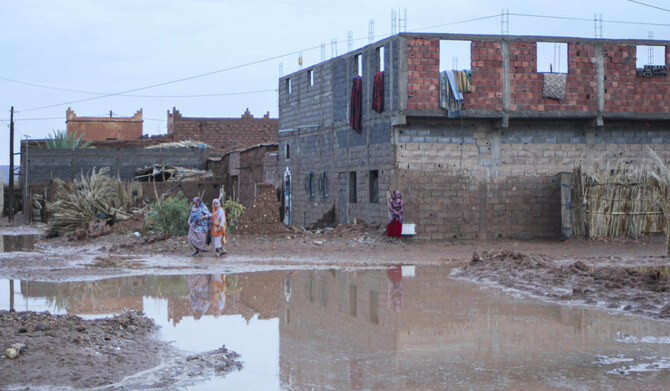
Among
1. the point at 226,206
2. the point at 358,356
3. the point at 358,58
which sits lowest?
the point at 358,356

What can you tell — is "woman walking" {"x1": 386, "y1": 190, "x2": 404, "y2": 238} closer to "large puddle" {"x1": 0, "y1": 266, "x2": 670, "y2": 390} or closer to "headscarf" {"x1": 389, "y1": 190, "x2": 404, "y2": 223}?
"headscarf" {"x1": 389, "y1": 190, "x2": 404, "y2": 223}

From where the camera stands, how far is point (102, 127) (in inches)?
2179

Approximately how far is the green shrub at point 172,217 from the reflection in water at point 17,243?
3.60 meters

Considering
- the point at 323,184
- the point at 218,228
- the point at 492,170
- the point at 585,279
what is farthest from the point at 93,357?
the point at 323,184

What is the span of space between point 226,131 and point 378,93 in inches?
1012

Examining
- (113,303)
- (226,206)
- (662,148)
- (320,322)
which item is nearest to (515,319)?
(320,322)

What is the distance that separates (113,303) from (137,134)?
4684 centimetres

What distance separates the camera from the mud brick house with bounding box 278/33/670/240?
2119cm

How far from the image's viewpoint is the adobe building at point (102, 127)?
5503 cm

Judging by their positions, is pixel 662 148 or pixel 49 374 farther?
pixel 662 148

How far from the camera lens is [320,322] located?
32.5 ft

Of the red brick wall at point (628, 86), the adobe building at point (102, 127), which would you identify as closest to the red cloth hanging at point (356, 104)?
the red brick wall at point (628, 86)

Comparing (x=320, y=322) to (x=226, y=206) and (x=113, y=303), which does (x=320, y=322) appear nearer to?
(x=113, y=303)

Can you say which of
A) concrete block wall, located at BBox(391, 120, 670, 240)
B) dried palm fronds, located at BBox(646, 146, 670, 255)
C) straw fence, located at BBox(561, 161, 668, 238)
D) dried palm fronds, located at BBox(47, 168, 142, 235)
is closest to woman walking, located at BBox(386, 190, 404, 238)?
concrete block wall, located at BBox(391, 120, 670, 240)
